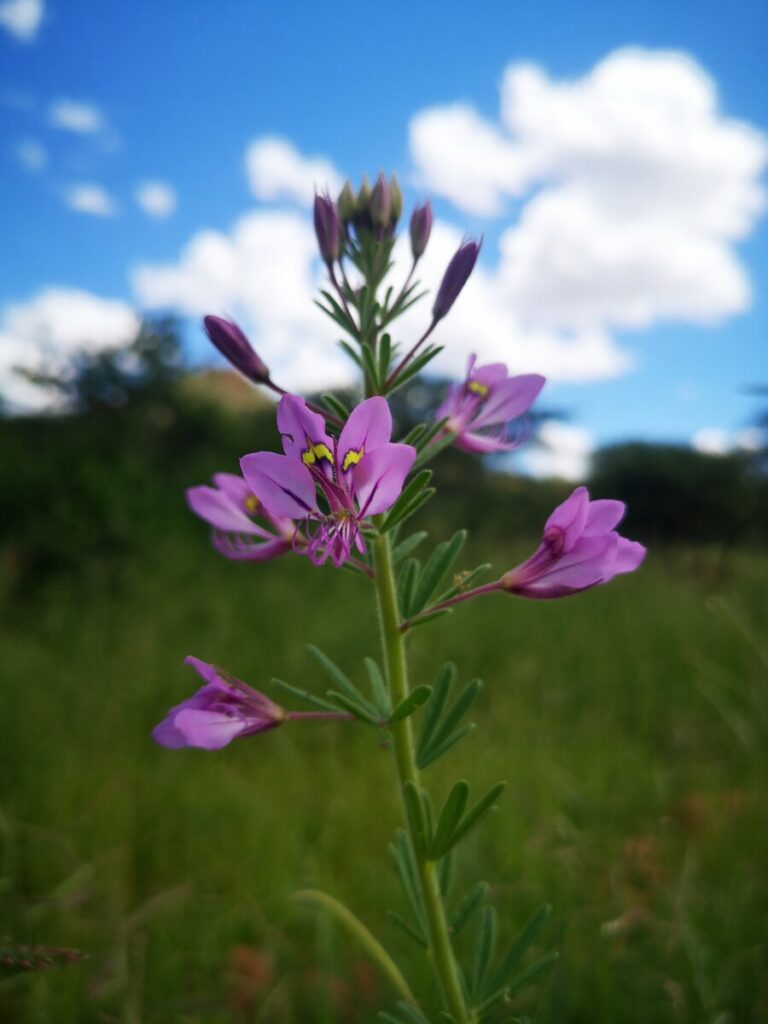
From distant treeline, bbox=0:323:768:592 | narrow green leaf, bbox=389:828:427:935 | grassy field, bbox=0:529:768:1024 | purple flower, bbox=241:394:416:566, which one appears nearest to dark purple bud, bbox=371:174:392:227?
purple flower, bbox=241:394:416:566

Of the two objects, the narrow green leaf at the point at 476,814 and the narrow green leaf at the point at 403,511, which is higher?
the narrow green leaf at the point at 403,511

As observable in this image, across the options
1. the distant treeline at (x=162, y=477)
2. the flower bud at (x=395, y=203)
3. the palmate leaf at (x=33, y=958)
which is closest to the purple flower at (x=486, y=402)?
the flower bud at (x=395, y=203)

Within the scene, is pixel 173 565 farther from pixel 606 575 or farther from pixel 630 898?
pixel 606 575

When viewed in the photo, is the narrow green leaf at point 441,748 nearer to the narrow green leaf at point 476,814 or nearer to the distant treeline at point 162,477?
the narrow green leaf at point 476,814

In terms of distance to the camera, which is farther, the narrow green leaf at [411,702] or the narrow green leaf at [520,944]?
the narrow green leaf at [520,944]

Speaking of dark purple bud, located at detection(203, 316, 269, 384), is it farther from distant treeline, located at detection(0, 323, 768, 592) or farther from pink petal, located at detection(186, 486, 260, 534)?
distant treeline, located at detection(0, 323, 768, 592)

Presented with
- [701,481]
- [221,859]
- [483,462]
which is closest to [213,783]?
[221,859]

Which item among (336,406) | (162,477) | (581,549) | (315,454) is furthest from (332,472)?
(162,477)
